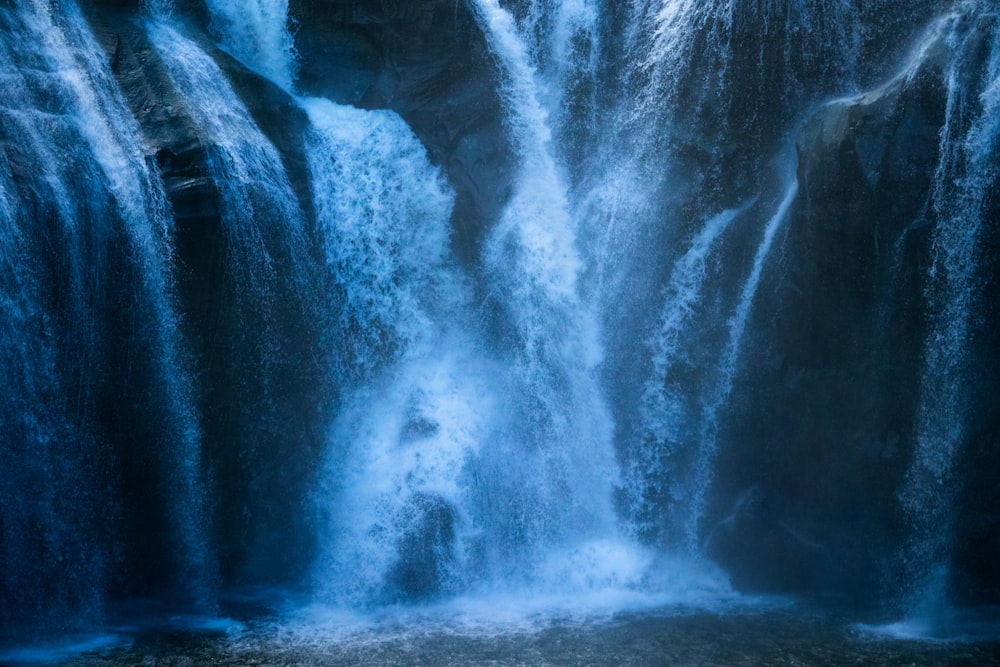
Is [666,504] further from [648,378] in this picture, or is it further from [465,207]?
[465,207]

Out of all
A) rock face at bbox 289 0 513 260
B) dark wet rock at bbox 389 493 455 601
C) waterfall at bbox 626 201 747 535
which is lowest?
dark wet rock at bbox 389 493 455 601

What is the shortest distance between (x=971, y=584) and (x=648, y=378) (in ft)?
14.9

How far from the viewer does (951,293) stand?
10.2 metres

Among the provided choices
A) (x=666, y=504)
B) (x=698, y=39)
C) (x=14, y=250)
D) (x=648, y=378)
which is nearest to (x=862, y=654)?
(x=666, y=504)

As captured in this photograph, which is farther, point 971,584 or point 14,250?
point 971,584

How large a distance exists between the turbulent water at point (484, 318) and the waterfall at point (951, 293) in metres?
0.03

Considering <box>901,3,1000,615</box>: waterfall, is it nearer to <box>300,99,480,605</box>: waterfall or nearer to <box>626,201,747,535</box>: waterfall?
<box>626,201,747,535</box>: waterfall

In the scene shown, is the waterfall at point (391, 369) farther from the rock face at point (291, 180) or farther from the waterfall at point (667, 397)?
the waterfall at point (667, 397)

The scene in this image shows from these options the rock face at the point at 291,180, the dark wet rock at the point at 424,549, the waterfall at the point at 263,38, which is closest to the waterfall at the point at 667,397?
the dark wet rock at the point at 424,549

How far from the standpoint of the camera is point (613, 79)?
12586 mm

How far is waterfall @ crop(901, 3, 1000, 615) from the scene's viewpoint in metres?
→ 9.82

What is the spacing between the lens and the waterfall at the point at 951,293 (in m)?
9.82

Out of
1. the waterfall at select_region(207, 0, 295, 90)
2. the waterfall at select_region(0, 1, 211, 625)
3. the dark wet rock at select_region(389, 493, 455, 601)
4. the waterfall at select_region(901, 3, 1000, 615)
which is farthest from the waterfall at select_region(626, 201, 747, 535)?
the waterfall at select_region(207, 0, 295, 90)

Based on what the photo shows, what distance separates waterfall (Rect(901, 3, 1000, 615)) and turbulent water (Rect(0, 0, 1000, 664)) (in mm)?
34
